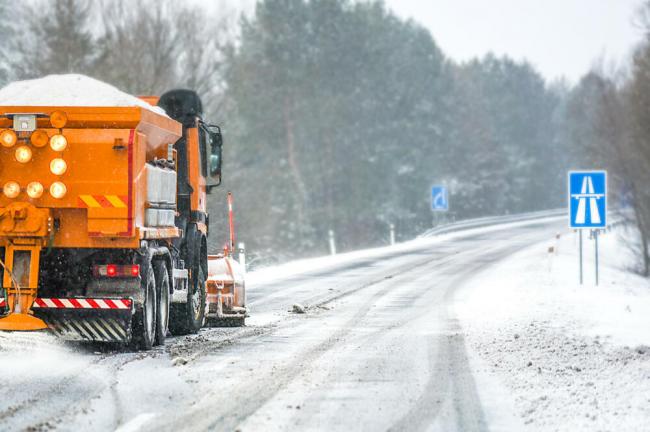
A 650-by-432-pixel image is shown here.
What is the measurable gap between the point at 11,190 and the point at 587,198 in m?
13.7

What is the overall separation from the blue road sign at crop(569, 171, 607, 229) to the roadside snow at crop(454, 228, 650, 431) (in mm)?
1424

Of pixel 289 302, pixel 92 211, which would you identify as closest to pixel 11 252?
pixel 92 211

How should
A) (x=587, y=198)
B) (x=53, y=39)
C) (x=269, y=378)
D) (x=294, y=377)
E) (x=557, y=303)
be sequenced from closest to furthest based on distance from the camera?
(x=269, y=378) → (x=294, y=377) → (x=557, y=303) → (x=587, y=198) → (x=53, y=39)

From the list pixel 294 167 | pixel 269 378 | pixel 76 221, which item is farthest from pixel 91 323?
pixel 294 167

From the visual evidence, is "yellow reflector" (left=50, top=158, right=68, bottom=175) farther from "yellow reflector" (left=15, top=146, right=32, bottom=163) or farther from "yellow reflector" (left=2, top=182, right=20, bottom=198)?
"yellow reflector" (left=2, top=182, right=20, bottom=198)

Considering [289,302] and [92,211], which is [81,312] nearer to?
[92,211]

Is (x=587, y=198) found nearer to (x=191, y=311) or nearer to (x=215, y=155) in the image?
(x=215, y=155)

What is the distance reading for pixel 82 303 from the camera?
11406 millimetres

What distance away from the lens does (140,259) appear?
1185cm

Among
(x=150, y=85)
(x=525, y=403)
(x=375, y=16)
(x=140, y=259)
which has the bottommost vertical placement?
(x=525, y=403)

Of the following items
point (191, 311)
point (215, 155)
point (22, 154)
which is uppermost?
point (215, 155)

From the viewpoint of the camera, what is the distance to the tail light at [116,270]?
11.6 m

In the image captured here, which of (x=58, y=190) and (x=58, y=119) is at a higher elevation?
(x=58, y=119)

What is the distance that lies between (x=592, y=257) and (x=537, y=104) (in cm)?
7672
